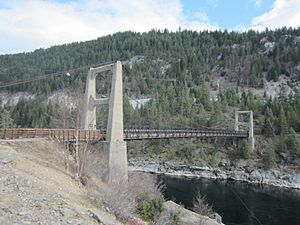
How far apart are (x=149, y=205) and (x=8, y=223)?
34.3 ft

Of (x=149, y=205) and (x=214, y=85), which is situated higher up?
(x=214, y=85)

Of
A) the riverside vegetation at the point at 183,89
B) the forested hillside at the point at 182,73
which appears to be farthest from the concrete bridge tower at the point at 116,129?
the forested hillside at the point at 182,73

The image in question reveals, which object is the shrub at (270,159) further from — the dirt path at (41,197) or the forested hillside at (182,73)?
the dirt path at (41,197)

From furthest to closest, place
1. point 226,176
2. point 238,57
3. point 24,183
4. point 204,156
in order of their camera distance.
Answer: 1. point 238,57
2. point 204,156
3. point 226,176
4. point 24,183

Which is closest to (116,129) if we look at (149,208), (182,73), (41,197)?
(149,208)

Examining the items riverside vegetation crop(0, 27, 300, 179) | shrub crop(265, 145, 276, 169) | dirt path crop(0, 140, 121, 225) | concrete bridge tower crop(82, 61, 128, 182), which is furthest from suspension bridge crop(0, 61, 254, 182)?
shrub crop(265, 145, 276, 169)

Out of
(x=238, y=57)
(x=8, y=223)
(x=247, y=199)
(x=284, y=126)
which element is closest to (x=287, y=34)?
(x=238, y=57)

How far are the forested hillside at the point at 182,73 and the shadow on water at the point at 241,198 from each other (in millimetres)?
21209

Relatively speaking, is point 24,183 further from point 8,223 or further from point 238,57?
point 238,57

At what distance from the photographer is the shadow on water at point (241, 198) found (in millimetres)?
33169

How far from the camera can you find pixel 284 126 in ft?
202

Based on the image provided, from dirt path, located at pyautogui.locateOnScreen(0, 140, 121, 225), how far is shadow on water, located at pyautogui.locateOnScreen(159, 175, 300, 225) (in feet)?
67.3

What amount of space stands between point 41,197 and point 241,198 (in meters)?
34.3

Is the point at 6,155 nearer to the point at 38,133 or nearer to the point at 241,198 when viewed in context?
the point at 38,133
